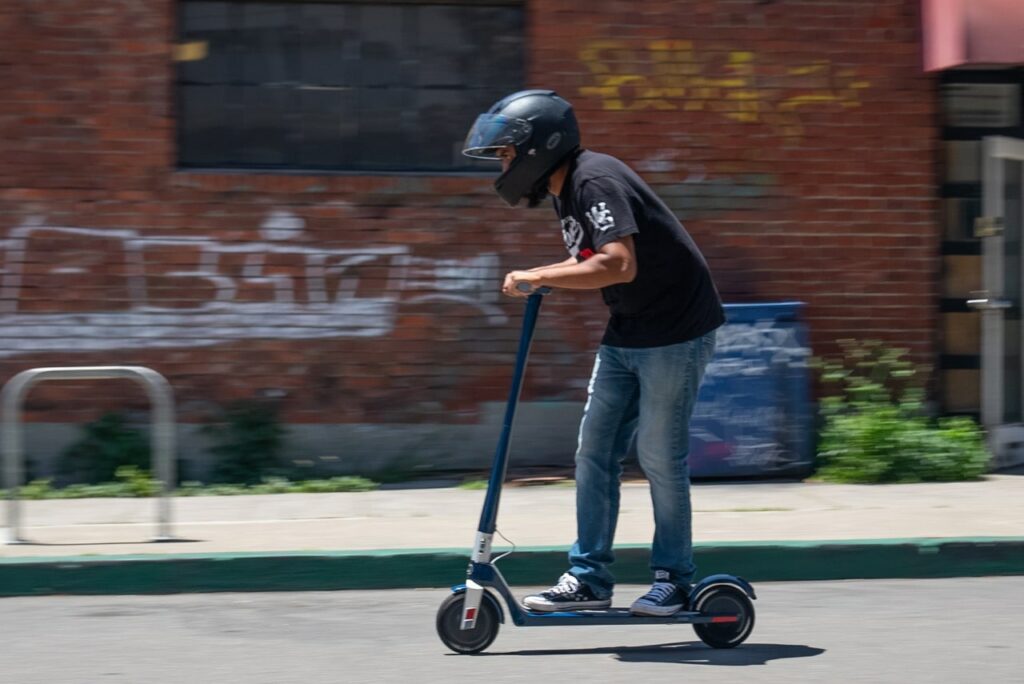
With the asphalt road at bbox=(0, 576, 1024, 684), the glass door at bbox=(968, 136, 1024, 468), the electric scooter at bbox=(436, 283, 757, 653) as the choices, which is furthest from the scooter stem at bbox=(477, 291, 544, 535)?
the glass door at bbox=(968, 136, 1024, 468)

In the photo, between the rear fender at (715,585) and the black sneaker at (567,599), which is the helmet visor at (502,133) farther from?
the rear fender at (715,585)

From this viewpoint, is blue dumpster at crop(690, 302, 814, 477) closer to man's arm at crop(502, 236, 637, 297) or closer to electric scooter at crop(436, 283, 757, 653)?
electric scooter at crop(436, 283, 757, 653)

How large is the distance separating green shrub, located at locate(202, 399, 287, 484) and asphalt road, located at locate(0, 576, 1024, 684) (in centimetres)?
255

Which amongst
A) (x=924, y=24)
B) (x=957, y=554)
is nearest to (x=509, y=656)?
(x=957, y=554)

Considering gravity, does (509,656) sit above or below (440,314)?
below

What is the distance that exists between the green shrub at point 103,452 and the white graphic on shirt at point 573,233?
4612mm

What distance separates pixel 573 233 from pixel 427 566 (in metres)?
2.10

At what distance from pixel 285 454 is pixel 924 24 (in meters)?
5.07

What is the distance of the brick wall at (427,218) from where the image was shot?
865 centimetres

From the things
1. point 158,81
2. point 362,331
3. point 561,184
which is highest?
point 158,81

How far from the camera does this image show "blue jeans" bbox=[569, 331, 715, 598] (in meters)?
4.93

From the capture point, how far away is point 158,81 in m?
8.69

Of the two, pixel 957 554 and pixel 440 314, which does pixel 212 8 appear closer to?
pixel 440 314

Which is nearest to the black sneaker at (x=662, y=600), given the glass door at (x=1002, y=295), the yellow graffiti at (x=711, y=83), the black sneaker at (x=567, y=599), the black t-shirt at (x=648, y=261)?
the black sneaker at (x=567, y=599)
